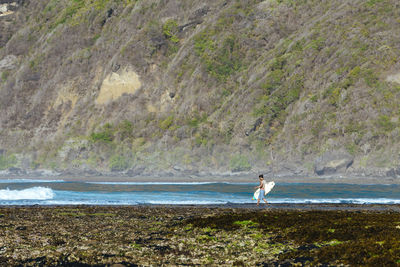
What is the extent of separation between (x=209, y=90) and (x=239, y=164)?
23.6 metres

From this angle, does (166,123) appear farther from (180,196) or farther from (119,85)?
(180,196)

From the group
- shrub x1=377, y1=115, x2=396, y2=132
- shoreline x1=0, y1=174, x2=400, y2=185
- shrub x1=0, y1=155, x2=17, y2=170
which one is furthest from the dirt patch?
shrub x1=377, y1=115, x2=396, y2=132

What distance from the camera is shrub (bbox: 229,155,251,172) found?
355 ft

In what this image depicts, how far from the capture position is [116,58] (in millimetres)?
139125

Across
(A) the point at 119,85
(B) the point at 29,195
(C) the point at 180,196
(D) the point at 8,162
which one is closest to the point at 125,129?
(A) the point at 119,85

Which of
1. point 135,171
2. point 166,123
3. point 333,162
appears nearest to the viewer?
point 333,162

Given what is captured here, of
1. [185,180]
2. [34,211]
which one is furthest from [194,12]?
[34,211]

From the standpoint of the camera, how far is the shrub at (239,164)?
108 m

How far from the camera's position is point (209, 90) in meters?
127

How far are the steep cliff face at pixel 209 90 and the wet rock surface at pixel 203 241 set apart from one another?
7328 centimetres

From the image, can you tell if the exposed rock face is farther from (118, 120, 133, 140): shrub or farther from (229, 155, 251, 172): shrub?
(118, 120, 133, 140): shrub

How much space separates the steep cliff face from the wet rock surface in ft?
240

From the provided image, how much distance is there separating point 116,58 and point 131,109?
49.0ft

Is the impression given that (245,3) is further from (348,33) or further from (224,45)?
(348,33)
